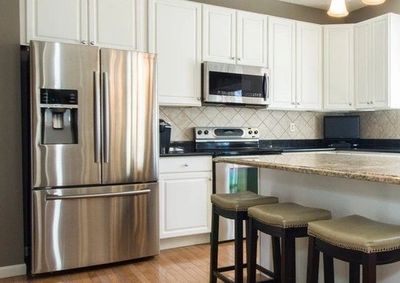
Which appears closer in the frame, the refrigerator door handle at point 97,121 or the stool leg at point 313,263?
the stool leg at point 313,263

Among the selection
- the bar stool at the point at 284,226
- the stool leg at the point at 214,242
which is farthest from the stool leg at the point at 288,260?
the stool leg at the point at 214,242

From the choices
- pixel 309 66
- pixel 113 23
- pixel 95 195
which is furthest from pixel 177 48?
pixel 309 66

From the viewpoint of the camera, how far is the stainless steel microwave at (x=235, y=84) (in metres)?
3.69

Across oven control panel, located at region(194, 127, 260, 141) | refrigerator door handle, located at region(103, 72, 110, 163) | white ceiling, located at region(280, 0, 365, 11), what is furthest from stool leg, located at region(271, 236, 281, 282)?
white ceiling, located at region(280, 0, 365, 11)

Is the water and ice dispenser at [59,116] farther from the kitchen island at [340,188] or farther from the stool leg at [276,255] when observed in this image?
the stool leg at [276,255]

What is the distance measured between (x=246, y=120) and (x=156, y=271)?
2.15m

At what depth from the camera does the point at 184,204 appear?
3412 mm

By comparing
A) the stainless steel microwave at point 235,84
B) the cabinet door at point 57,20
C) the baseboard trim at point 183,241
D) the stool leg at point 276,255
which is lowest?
the baseboard trim at point 183,241

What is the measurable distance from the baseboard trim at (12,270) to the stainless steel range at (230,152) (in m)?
1.72

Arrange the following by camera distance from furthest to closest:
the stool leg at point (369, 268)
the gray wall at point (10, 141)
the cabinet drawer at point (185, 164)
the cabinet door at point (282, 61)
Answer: the cabinet door at point (282, 61)
the cabinet drawer at point (185, 164)
the gray wall at point (10, 141)
the stool leg at point (369, 268)

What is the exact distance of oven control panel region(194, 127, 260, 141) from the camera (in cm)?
397

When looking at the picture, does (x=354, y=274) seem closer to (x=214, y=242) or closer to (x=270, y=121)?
(x=214, y=242)

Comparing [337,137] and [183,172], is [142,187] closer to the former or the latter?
[183,172]

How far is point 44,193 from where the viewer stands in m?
2.73
